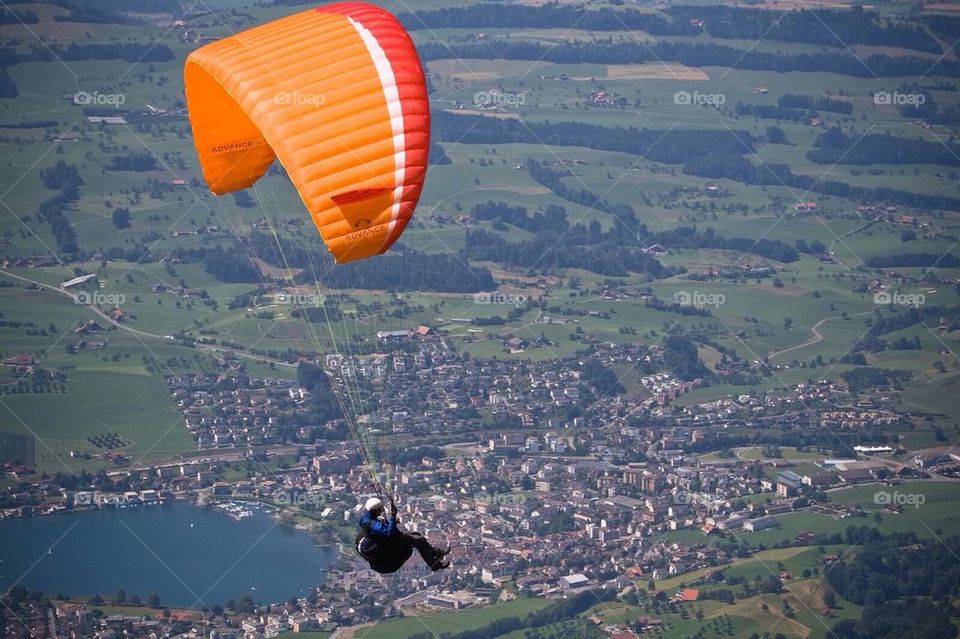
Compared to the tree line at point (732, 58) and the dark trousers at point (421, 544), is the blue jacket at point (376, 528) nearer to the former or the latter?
the dark trousers at point (421, 544)

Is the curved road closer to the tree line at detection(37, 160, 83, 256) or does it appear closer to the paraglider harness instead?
the tree line at detection(37, 160, 83, 256)

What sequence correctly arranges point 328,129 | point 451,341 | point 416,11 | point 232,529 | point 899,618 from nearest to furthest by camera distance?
point 328,129 < point 899,618 < point 232,529 < point 451,341 < point 416,11

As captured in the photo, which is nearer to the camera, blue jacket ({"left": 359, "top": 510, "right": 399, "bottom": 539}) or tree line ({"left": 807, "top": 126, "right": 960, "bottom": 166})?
blue jacket ({"left": 359, "top": 510, "right": 399, "bottom": 539})

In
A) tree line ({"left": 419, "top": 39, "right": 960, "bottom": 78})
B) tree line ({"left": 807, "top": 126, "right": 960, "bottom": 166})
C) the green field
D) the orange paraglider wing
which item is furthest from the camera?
tree line ({"left": 419, "top": 39, "right": 960, "bottom": 78})

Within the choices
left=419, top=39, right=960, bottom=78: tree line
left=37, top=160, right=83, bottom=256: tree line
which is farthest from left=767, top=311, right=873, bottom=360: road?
left=419, top=39, right=960, bottom=78: tree line

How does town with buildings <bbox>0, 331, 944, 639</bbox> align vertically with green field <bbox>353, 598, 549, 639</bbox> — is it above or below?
above

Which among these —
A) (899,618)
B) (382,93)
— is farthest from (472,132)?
(382,93)

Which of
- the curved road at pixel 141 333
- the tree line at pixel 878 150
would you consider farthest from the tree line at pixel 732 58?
the curved road at pixel 141 333

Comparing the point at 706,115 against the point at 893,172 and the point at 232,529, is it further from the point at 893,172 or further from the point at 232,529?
the point at 232,529
